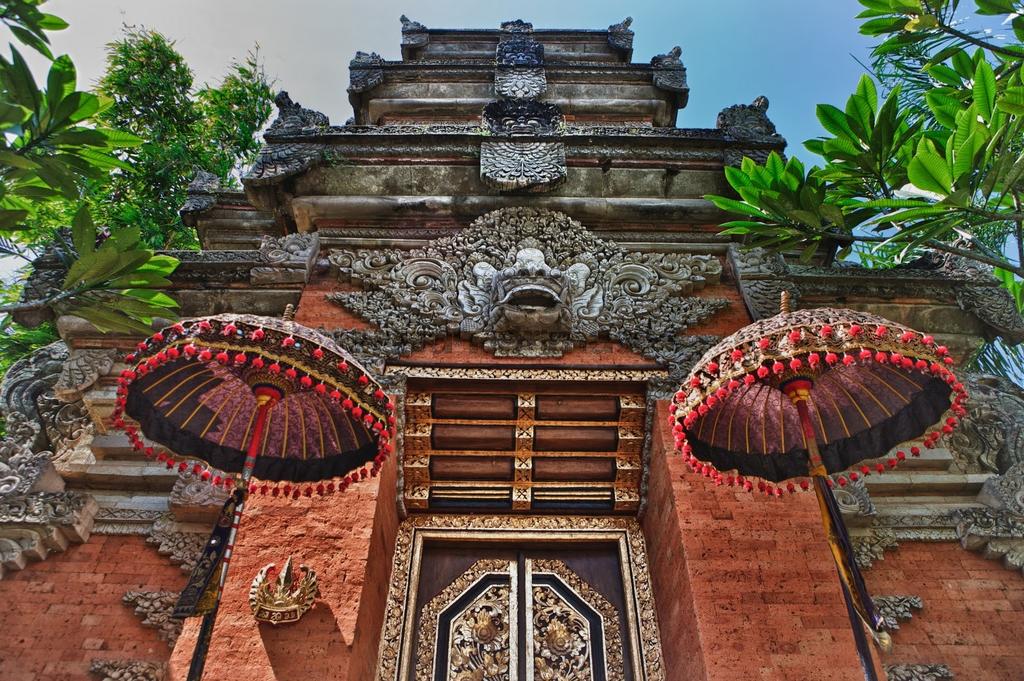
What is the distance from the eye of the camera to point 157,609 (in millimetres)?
5008

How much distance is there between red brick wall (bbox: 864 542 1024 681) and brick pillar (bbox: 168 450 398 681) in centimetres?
399

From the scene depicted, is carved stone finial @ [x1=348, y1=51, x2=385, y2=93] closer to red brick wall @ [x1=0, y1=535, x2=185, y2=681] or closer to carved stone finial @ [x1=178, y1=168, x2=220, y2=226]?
carved stone finial @ [x1=178, y1=168, x2=220, y2=226]

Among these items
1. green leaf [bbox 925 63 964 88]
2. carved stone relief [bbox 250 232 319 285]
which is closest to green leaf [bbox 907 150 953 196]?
green leaf [bbox 925 63 964 88]

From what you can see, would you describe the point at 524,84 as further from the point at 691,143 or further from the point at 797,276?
the point at 797,276

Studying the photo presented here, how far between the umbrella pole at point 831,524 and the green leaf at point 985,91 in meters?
2.09

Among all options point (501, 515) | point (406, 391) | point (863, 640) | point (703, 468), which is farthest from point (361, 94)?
point (863, 640)

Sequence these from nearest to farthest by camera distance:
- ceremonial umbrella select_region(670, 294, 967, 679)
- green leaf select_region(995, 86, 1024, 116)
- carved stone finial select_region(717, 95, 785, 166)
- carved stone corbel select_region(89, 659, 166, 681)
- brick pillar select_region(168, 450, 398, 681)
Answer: green leaf select_region(995, 86, 1024, 116) < ceremonial umbrella select_region(670, 294, 967, 679) < brick pillar select_region(168, 450, 398, 681) < carved stone corbel select_region(89, 659, 166, 681) < carved stone finial select_region(717, 95, 785, 166)

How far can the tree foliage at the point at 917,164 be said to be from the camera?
4094 mm

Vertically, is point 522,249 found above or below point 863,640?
above

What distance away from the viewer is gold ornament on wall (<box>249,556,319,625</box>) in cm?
434

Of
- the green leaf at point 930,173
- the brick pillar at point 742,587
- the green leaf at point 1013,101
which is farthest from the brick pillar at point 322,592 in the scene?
the green leaf at point 1013,101

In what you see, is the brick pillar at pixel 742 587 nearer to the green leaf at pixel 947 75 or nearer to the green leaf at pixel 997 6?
the green leaf at pixel 947 75

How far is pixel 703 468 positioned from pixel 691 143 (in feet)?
15.6

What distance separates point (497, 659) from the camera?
207 inches
